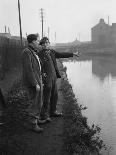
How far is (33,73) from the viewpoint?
6.47 meters

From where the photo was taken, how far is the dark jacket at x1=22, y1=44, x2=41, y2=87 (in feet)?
21.1

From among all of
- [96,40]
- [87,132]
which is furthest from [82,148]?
[96,40]

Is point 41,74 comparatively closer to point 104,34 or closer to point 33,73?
point 33,73

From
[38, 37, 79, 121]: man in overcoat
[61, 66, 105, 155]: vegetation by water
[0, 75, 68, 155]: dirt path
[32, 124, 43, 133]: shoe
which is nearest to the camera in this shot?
[0, 75, 68, 155]: dirt path

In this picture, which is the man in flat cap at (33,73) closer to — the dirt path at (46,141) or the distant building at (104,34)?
the dirt path at (46,141)

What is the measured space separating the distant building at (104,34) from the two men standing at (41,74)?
272 ft

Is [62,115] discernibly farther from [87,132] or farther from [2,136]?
[2,136]

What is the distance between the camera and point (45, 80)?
23.9ft

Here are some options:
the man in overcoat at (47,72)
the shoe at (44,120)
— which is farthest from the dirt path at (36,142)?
the man in overcoat at (47,72)

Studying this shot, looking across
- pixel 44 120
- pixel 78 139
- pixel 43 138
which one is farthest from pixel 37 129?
pixel 78 139

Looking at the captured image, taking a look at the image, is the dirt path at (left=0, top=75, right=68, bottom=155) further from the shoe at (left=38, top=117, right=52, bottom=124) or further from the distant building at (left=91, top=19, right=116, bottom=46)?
the distant building at (left=91, top=19, right=116, bottom=46)

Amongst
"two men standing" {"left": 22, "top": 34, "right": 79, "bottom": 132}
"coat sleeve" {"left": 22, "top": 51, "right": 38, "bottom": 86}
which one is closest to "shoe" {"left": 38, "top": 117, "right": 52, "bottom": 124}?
"two men standing" {"left": 22, "top": 34, "right": 79, "bottom": 132}

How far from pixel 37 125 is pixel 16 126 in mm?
425

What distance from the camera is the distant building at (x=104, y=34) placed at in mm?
91688
